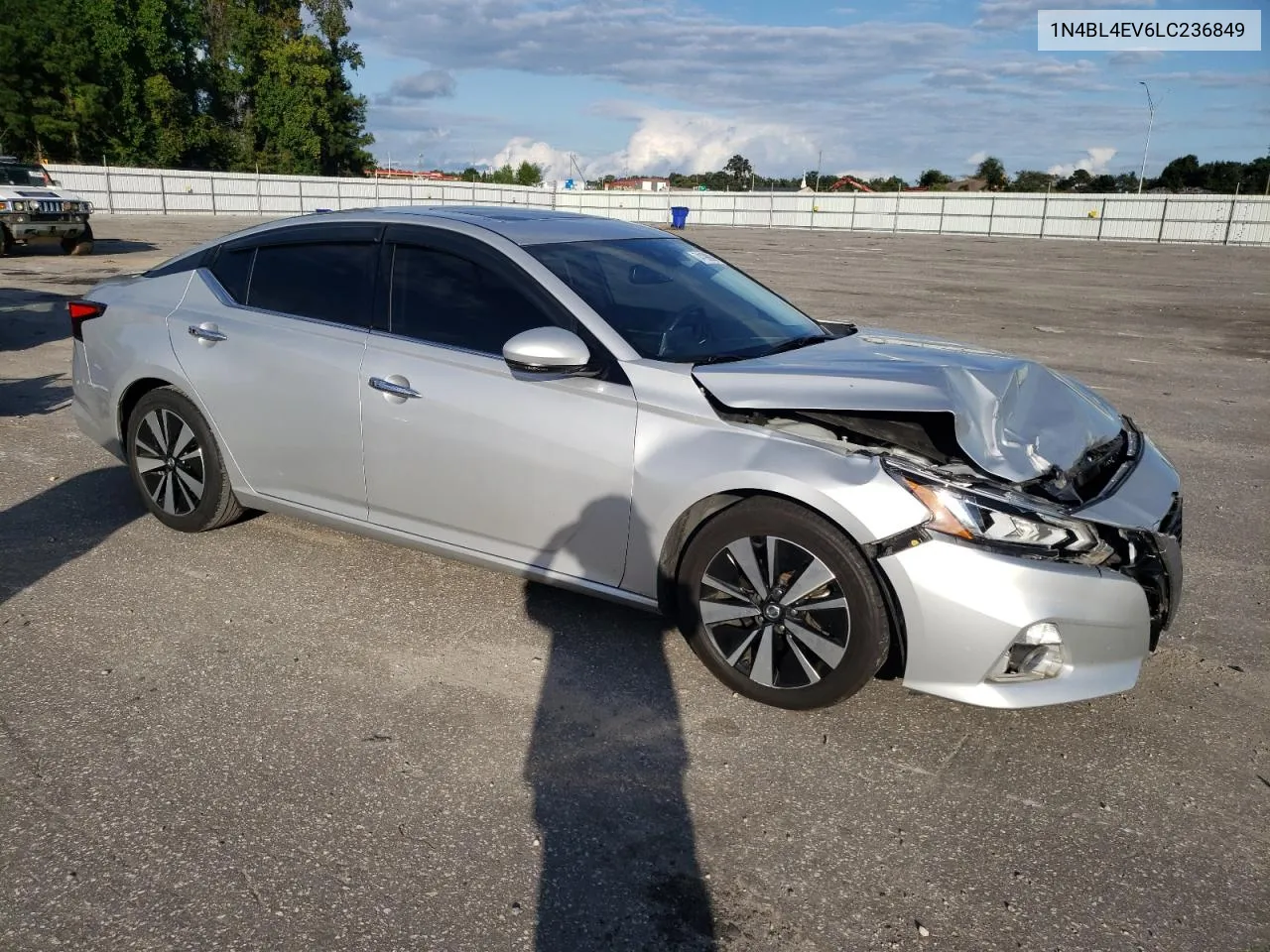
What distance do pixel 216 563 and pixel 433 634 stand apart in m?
1.37

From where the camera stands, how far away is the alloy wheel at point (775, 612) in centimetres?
329

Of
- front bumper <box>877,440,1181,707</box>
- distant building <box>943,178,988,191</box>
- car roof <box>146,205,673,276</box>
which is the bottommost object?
front bumper <box>877,440,1181,707</box>

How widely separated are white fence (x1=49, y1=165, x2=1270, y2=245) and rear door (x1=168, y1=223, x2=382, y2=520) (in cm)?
3835

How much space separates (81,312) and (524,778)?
12.5 feet

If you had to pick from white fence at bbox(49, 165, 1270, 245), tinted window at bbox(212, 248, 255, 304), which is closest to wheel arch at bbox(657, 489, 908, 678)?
tinted window at bbox(212, 248, 255, 304)

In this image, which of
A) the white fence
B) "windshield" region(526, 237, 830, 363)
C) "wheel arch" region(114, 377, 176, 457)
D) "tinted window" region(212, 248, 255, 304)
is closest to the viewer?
"windshield" region(526, 237, 830, 363)

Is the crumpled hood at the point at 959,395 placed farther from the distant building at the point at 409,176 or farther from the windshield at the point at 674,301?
the distant building at the point at 409,176

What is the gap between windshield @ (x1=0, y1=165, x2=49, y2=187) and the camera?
66.8 ft

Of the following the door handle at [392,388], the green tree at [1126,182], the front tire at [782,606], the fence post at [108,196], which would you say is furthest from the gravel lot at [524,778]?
the green tree at [1126,182]

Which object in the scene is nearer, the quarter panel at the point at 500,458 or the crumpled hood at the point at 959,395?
the crumpled hood at the point at 959,395

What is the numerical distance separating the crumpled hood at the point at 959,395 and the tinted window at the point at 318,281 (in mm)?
1662

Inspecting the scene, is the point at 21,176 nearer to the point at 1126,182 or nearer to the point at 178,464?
the point at 178,464

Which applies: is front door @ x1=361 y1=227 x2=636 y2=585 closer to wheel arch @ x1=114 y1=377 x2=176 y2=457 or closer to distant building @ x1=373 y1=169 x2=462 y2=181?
wheel arch @ x1=114 y1=377 x2=176 y2=457

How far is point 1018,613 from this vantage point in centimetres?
304
